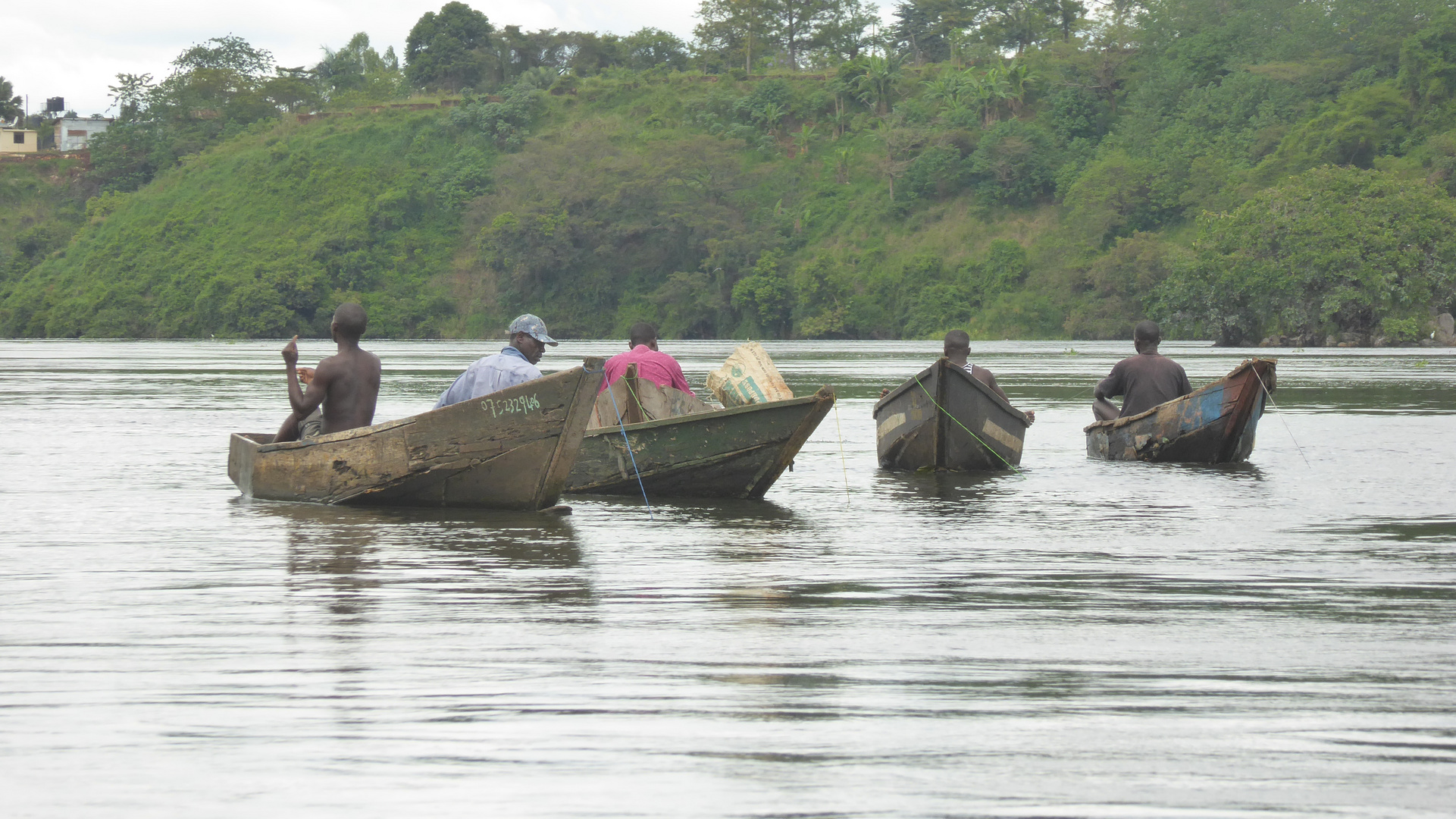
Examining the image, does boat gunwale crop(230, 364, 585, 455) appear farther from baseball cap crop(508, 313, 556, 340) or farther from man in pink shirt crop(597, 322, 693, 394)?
man in pink shirt crop(597, 322, 693, 394)

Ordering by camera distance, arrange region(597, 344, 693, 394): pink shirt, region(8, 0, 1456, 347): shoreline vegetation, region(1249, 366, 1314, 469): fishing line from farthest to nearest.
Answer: region(8, 0, 1456, 347): shoreline vegetation
region(1249, 366, 1314, 469): fishing line
region(597, 344, 693, 394): pink shirt

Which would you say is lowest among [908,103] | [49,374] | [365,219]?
[49,374]

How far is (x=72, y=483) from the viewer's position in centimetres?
1391

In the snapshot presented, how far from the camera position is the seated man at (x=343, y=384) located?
11156mm

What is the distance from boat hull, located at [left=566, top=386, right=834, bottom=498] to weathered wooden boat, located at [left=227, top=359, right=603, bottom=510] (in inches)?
53.1

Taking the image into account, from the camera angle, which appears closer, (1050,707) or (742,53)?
(1050,707)

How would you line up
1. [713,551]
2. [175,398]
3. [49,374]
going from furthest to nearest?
[49,374] → [175,398] → [713,551]

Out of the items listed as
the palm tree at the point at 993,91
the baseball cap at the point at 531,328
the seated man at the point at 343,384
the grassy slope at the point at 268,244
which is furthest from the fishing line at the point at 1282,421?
the grassy slope at the point at 268,244

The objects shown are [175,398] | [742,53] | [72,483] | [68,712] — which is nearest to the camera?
[68,712]

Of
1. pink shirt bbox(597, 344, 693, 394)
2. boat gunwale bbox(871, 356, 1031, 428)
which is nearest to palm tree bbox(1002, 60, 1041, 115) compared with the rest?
boat gunwale bbox(871, 356, 1031, 428)

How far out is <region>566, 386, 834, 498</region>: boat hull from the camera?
12320 millimetres

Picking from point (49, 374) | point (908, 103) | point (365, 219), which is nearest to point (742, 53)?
point (908, 103)

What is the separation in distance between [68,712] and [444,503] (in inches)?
252

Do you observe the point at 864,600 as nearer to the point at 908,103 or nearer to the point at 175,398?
the point at 175,398
